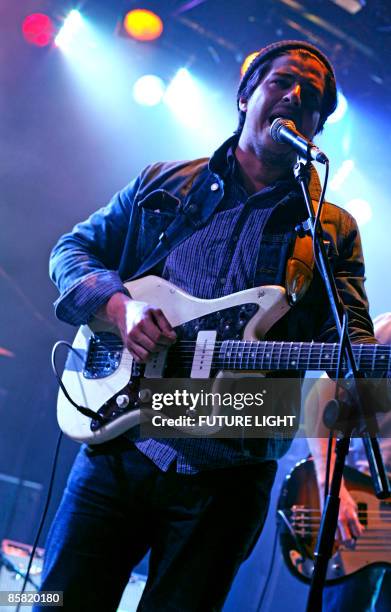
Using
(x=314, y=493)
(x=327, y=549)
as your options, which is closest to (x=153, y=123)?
(x=314, y=493)

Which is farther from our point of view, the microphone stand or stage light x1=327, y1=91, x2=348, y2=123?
stage light x1=327, y1=91, x2=348, y2=123

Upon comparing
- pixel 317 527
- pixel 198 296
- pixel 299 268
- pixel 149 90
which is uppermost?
pixel 149 90

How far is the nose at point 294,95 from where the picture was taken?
79.8 inches

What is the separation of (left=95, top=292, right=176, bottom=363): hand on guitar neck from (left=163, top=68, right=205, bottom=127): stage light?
443cm

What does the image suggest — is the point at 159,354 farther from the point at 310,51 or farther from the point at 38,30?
the point at 38,30

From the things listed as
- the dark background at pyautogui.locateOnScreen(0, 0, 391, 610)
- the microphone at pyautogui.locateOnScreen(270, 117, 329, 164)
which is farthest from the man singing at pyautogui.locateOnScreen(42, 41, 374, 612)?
the dark background at pyautogui.locateOnScreen(0, 0, 391, 610)

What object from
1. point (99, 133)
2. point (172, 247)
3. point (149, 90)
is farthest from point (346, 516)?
point (149, 90)

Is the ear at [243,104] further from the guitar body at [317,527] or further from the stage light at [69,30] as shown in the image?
the stage light at [69,30]

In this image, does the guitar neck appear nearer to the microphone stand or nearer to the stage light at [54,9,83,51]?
the microphone stand

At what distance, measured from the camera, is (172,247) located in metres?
1.98

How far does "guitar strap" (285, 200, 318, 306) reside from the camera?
5.74ft

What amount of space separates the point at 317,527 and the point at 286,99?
1.98m

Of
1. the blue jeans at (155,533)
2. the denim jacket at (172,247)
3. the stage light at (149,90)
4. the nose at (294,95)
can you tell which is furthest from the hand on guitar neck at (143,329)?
the stage light at (149,90)

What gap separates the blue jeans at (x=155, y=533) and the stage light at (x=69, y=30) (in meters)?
4.96
